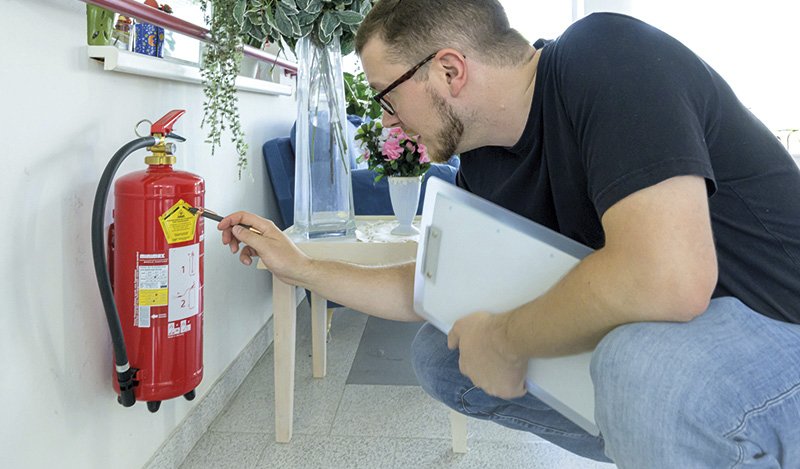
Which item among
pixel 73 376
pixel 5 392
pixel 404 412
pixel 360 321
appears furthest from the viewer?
pixel 360 321

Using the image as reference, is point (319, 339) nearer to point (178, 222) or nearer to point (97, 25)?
point (178, 222)

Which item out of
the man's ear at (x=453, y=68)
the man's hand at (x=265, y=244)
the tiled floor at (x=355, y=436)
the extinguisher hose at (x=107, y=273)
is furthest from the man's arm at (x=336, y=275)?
the tiled floor at (x=355, y=436)

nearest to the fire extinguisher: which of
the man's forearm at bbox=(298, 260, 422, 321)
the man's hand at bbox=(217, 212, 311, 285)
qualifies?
the man's hand at bbox=(217, 212, 311, 285)

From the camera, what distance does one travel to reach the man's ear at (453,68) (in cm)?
101

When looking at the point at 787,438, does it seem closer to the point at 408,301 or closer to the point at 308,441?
the point at 408,301

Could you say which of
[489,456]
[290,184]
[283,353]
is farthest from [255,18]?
[489,456]

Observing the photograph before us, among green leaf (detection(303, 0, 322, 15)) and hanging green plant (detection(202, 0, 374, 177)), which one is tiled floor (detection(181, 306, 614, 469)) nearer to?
hanging green plant (detection(202, 0, 374, 177))

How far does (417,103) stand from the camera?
3.53 feet

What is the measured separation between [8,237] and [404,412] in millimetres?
1180

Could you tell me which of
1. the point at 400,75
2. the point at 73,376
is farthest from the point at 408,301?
the point at 73,376

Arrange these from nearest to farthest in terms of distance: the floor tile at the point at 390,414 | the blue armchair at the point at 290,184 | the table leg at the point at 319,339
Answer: the floor tile at the point at 390,414 → the table leg at the point at 319,339 → the blue armchair at the point at 290,184

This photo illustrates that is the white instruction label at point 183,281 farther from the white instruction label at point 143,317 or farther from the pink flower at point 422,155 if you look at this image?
the pink flower at point 422,155

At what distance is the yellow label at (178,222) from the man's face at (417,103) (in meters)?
0.42

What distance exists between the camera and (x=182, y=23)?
4.55ft
